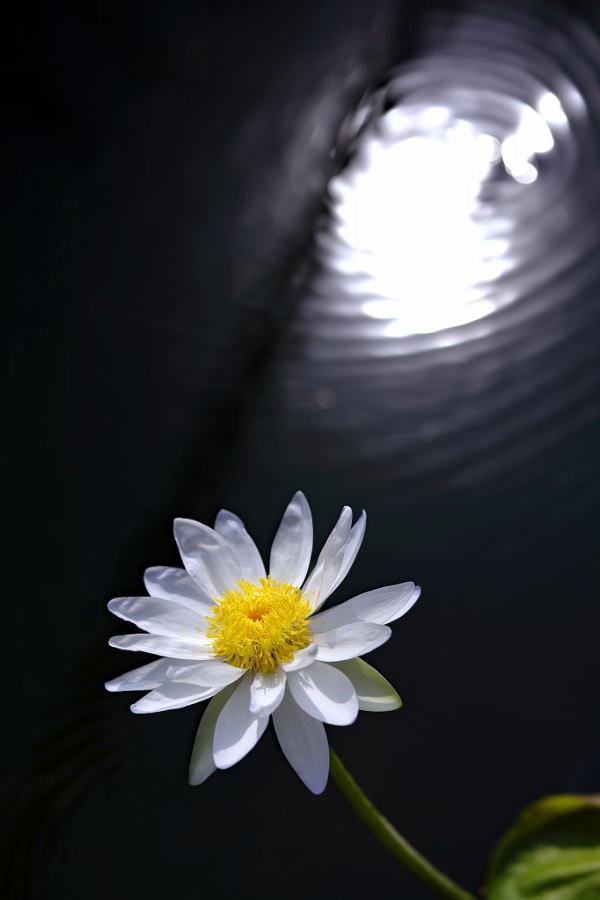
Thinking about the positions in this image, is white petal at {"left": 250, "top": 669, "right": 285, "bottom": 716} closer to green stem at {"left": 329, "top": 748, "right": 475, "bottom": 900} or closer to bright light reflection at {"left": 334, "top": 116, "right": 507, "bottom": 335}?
green stem at {"left": 329, "top": 748, "right": 475, "bottom": 900}

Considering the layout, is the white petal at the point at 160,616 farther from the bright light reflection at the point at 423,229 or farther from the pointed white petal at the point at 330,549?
the bright light reflection at the point at 423,229

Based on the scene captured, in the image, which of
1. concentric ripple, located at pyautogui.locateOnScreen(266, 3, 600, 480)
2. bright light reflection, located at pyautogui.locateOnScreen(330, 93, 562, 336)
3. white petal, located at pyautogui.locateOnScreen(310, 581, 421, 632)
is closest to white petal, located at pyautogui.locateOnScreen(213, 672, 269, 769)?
white petal, located at pyautogui.locateOnScreen(310, 581, 421, 632)

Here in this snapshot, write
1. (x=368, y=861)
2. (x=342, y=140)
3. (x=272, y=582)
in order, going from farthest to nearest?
(x=342, y=140) < (x=368, y=861) < (x=272, y=582)

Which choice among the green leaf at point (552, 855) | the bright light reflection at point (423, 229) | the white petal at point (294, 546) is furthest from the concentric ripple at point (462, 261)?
the green leaf at point (552, 855)

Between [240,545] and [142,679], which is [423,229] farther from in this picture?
[142,679]

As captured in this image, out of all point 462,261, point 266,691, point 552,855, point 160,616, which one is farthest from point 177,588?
point 462,261

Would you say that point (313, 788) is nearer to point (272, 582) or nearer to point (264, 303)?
point (272, 582)

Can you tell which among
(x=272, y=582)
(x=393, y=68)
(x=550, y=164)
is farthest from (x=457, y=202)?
(x=272, y=582)
